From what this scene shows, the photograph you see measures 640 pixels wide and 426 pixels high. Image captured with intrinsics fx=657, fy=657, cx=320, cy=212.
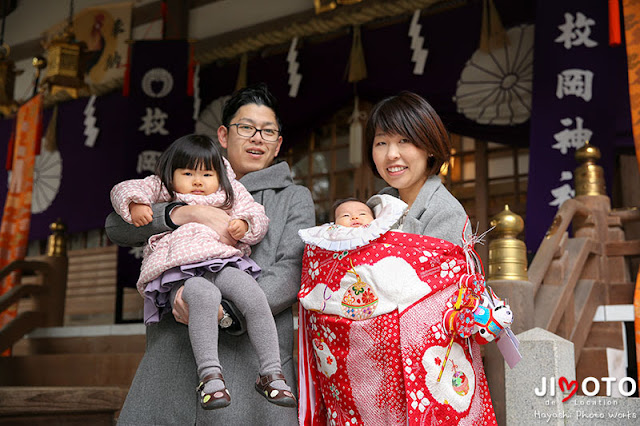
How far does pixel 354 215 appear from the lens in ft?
6.76

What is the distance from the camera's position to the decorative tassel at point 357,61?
6.21m

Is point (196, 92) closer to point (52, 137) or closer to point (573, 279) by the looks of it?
point (52, 137)

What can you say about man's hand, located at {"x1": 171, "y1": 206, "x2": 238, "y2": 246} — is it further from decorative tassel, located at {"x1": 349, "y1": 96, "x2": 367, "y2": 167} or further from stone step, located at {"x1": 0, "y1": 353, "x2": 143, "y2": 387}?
decorative tassel, located at {"x1": 349, "y1": 96, "x2": 367, "y2": 167}

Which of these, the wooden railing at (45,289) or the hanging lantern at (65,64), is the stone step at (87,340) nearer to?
the wooden railing at (45,289)

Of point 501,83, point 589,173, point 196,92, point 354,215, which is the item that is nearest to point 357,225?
point 354,215

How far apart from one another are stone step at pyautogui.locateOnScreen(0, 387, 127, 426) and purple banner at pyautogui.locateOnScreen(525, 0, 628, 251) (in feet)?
10.5

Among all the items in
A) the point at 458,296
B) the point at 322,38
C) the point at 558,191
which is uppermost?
the point at 322,38

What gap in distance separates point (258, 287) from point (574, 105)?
3913 millimetres

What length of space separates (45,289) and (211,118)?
246 cm

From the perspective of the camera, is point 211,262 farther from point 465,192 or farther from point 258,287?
point 465,192

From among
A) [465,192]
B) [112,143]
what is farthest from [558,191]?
[112,143]

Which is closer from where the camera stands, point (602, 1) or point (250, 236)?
point (250, 236)

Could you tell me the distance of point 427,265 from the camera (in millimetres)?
1882

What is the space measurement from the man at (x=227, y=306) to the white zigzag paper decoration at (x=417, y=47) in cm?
377
